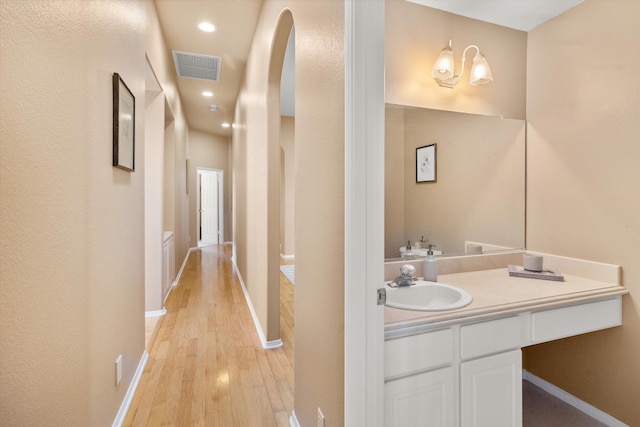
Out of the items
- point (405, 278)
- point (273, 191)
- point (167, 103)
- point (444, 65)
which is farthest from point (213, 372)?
point (167, 103)

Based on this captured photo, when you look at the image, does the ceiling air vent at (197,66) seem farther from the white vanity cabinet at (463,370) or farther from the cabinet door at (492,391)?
the cabinet door at (492,391)

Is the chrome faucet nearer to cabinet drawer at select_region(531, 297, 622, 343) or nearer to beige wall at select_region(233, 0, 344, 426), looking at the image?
beige wall at select_region(233, 0, 344, 426)

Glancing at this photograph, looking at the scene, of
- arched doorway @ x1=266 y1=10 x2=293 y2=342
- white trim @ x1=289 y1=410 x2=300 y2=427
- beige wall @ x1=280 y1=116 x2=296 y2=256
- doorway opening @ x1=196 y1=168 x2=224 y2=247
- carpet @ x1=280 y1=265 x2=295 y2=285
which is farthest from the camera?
doorway opening @ x1=196 y1=168 x2=224 y2=247

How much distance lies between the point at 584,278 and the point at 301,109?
1.94 metres

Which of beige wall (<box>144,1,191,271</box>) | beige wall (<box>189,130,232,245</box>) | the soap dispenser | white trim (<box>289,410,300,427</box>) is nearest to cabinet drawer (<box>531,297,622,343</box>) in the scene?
the soap dispenser

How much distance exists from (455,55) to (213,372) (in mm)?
2760

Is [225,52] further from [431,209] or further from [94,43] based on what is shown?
[431,209]

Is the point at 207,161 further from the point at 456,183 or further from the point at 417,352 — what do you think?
the point at 417,352

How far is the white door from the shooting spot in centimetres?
859

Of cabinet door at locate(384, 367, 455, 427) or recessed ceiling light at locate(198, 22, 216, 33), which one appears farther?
recessed ceiling light at locate(198, 22, 216, 33)

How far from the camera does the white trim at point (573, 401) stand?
5.75 ft

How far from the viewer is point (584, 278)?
6.08ft

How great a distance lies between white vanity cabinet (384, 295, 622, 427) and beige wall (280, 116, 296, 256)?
5.11 metres

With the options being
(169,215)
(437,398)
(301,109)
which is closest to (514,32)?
(301,109)
